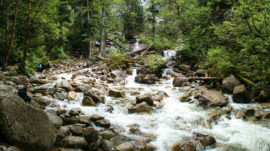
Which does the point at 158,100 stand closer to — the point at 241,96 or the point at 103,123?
the point at 103,123

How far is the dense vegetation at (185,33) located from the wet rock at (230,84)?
1.80 ft

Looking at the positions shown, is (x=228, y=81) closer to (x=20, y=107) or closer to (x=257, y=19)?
(x=257, y=19)

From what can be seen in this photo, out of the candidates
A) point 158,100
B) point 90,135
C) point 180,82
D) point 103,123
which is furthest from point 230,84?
point 90,135

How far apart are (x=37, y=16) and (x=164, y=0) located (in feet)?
49.4

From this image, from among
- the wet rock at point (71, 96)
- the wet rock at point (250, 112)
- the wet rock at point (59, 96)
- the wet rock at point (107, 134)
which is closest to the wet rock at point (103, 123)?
the wet rock at point (107, 134)

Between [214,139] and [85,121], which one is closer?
[214,139]

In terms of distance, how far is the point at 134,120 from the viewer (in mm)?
7004

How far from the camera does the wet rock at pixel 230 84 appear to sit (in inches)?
378

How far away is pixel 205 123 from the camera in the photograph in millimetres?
6742

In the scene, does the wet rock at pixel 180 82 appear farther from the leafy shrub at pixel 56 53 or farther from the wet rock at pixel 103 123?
the leafy shrub at pixel 56 53

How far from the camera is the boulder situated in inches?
135

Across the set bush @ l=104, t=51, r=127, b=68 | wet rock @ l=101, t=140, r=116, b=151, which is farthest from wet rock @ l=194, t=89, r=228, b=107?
bush @ l=104, t=51, r=127, b=68

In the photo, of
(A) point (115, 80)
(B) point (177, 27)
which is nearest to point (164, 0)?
(B) point (177, 27)

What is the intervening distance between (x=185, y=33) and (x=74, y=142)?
15854mm
